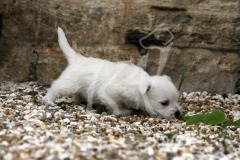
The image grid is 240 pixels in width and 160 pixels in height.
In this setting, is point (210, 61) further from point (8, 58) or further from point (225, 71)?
point (8, 58)

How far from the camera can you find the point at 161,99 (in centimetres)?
396

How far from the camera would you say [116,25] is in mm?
4629

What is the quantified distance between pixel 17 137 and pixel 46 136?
0.17 m

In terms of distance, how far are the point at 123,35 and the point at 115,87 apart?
2.63ft

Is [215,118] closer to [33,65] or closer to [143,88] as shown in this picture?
[143,88]

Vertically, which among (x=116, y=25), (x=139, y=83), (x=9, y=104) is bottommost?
(x=9, y=104)

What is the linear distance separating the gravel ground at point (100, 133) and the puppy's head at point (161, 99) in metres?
0.08

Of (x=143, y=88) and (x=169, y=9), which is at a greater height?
(x=169, y=9)

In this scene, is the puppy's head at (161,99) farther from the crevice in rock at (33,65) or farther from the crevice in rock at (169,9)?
the crevice in rock at (33,65)

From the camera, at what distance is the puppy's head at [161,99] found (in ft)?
12.9

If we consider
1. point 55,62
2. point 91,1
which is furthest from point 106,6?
point 55,62

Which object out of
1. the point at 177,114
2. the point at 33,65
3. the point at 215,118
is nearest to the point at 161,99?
the point at 177,114

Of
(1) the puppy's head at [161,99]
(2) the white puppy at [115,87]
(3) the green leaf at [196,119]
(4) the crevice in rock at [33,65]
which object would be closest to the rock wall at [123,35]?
(4) the crevice in rock at [33,65]

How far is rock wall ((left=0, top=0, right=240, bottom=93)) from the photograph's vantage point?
459 cm
